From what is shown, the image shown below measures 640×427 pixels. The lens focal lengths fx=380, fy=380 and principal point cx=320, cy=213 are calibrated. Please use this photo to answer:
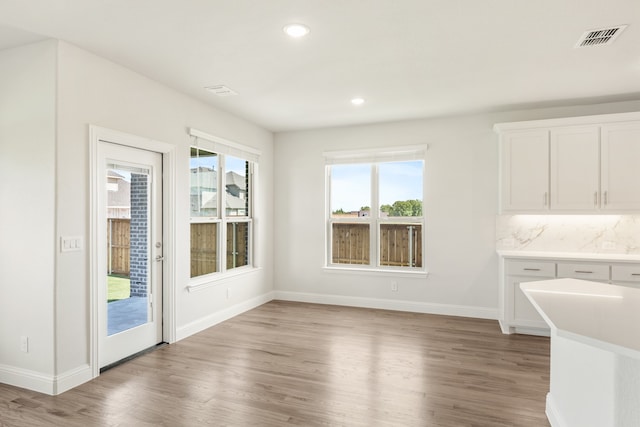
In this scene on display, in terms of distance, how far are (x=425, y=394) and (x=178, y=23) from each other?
3241 millimetres

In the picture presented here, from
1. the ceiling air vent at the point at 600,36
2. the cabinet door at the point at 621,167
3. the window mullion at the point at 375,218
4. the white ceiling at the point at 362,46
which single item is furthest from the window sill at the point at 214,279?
the cabinet door at the point at 621,167

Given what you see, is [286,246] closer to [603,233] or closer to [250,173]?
[250,173]

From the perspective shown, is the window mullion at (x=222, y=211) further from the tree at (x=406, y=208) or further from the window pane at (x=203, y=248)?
the tree at (x=406, y=208)

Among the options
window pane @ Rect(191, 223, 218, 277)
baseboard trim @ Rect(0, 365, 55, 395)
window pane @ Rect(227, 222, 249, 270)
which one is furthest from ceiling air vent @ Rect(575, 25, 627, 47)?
baseboard trim @ Rect(0, 365, 55, 395)

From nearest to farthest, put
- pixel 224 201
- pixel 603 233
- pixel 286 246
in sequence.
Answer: pixel 603 233
pixel 224 201
pixel 286 246

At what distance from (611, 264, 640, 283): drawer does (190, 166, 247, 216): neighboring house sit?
178 inches

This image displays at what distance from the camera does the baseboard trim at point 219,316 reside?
13.8 ft

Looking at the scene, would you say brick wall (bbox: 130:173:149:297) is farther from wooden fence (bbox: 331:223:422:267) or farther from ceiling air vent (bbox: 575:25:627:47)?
ceiling air vent (bbox: 575:25:627:47)

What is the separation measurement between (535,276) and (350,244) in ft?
8.21

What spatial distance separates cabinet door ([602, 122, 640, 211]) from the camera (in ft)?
13.6

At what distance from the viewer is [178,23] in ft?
8.72

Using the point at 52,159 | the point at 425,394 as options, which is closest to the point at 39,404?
the point at 52,159

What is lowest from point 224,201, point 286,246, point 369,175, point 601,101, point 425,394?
point 425,394

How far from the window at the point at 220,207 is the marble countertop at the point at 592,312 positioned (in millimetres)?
3488
